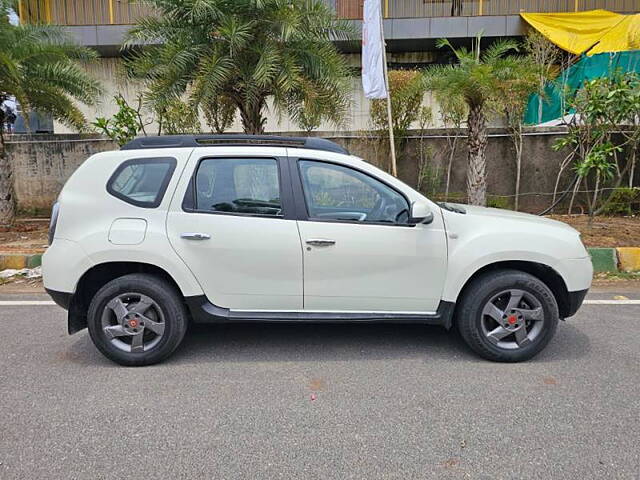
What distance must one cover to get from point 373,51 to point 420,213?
18.5 ft

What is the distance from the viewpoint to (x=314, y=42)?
7895 millimetres

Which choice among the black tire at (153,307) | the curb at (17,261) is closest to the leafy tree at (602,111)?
the black tire at (153,307)

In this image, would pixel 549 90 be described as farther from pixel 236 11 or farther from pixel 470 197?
pixel 236 11

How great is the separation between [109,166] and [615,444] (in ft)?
12.9

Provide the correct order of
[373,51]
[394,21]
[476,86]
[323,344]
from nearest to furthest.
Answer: [323,344], [476,86], [373,51], [394,21]

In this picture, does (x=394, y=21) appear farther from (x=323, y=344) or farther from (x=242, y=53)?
(x=323, y=344)

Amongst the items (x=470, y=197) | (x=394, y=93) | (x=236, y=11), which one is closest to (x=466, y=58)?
(x=394, y=93)

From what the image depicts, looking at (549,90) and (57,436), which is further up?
(549,90)

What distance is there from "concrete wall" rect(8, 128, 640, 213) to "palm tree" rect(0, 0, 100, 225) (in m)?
1.03

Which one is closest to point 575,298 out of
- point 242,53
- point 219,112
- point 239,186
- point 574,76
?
point 239,186

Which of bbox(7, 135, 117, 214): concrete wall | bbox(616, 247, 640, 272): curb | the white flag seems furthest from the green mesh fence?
bbox(7, 135, 117, 214): concrete wall

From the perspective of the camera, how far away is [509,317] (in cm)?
Result: 362

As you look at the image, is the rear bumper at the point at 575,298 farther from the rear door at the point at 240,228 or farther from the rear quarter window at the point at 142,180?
the rear quarter window at the point at 142,180

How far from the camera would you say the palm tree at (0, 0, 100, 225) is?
26.5 feet
